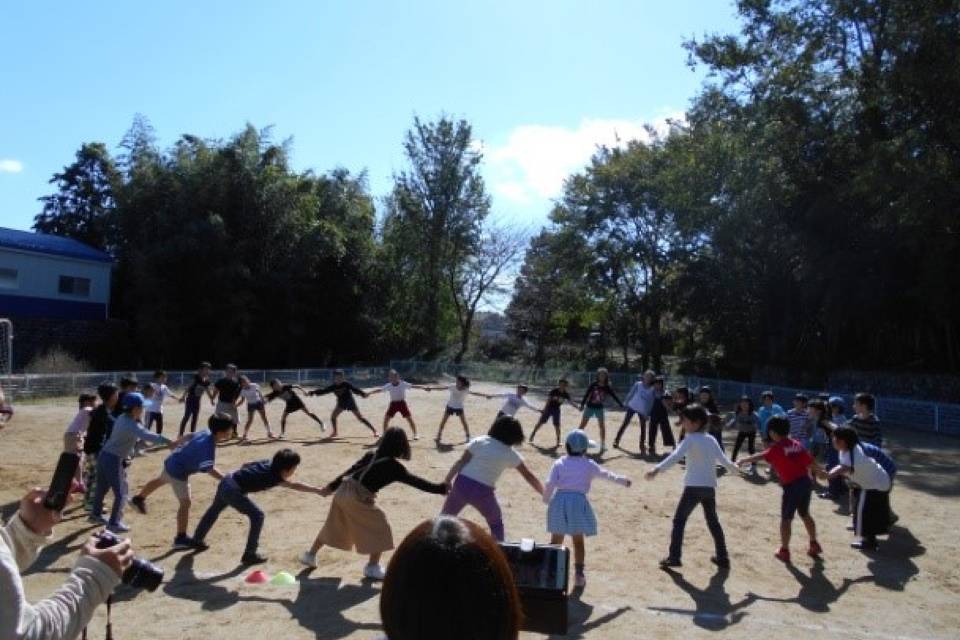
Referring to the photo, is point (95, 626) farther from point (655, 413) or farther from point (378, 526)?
point (655, 413)

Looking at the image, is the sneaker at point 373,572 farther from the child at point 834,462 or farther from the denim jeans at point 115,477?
the child at point 834,462

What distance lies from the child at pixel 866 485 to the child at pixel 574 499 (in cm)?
358

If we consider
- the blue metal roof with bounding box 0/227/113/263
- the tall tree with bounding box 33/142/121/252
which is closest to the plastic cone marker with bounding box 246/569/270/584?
the blue metal roof with bounding box 0/227/113/263

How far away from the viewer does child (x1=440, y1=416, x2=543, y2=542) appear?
687cm

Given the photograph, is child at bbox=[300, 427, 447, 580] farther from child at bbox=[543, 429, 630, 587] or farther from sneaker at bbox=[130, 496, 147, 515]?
sneaker at bbox=[130, 496, 147, 515]

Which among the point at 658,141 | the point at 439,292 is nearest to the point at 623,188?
the point at 658,141

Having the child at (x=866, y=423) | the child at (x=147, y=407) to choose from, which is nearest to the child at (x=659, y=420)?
the child at (x=866, y=423)

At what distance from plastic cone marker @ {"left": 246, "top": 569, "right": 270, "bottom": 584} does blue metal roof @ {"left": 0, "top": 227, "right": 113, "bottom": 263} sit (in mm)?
A: 29973

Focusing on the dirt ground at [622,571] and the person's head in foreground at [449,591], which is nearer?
the person's head in foreground at [449,591]

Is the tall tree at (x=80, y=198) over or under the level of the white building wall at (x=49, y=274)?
over

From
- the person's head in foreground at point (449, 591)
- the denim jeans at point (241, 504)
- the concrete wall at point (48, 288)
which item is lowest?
the denim jeans at point (241, 504)

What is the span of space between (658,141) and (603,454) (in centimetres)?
2784

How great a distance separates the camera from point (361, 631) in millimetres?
5836

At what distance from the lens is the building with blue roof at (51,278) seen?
31.1 metres
